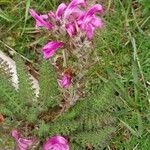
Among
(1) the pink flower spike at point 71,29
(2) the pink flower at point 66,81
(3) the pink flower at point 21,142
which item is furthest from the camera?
(3) the pink flower at point 21,142

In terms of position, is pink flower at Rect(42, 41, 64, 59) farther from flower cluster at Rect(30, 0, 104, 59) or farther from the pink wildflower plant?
the pink wildflower plant

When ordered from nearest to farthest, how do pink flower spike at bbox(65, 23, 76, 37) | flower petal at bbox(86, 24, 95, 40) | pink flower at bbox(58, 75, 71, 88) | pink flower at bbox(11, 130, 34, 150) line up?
1. pink flower spike at bbox(65, 23, 76, 37)
2. flower petal at bbox(86, 24, 95, 40)
3. pink flower at bbox(58, 75, 71, 88)
4. pink flower at bbox(11, 130, 34, 150)

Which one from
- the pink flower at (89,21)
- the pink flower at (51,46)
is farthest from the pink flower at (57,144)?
the pink flower at (89,21)

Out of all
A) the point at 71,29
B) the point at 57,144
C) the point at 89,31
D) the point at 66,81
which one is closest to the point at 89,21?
the point at 89,31

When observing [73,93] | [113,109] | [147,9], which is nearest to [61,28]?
[73,93]

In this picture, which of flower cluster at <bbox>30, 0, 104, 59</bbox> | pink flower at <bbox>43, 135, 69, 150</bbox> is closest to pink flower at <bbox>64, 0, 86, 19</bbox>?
flower cluster at <bbox>30, 0, 104, 59</bbox>

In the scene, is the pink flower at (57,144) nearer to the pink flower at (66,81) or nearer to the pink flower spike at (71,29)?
the pink flower at (66,81)

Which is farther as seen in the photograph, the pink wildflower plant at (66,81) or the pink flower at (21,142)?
the pink flower at (21,142)

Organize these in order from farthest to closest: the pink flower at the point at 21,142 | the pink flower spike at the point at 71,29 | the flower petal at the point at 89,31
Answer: the pink flower at the point at 21,142
the flower petal at the point at 89,31
the pink flower spike at the point at 71,29

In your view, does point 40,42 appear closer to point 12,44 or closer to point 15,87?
point 12,44
